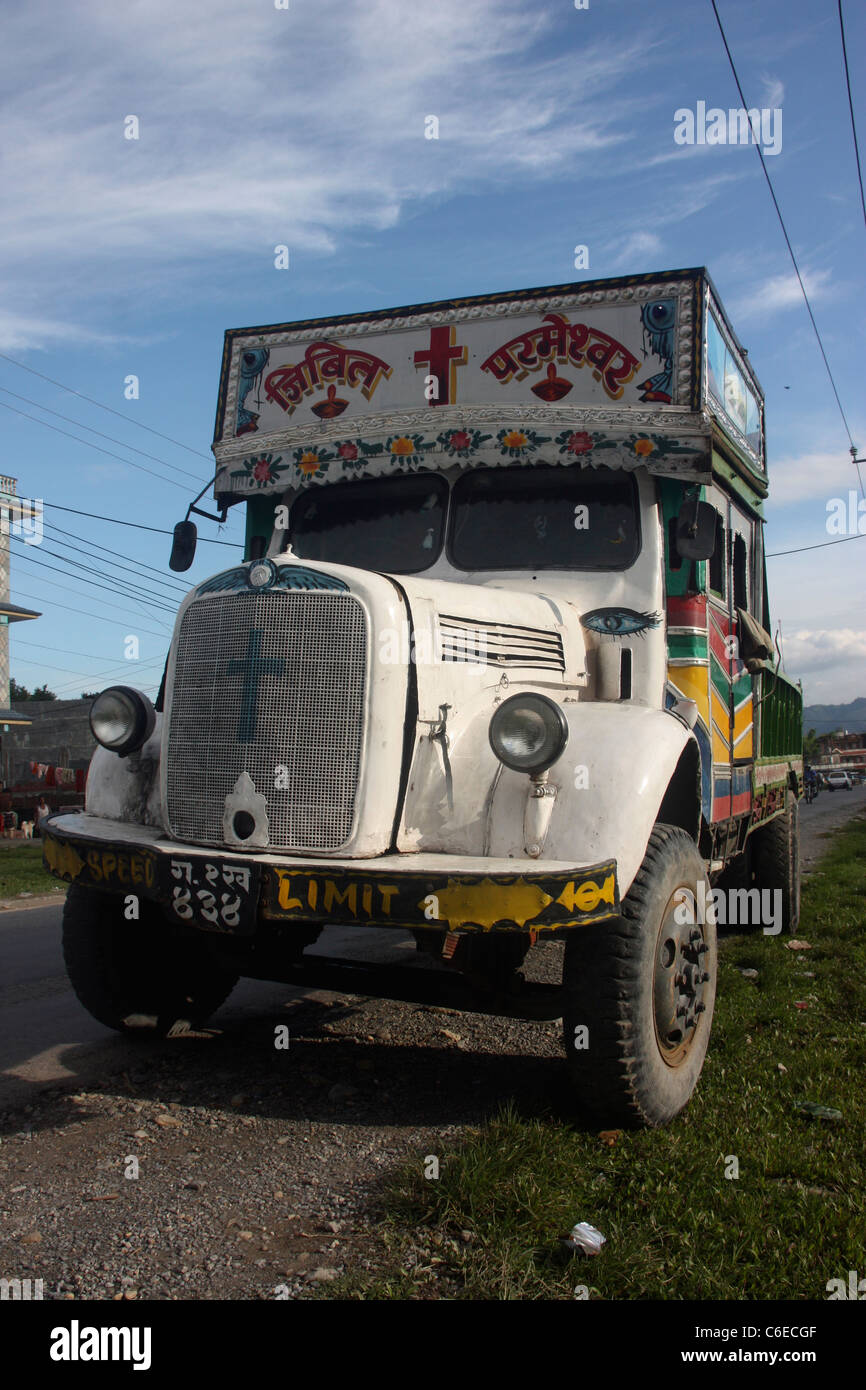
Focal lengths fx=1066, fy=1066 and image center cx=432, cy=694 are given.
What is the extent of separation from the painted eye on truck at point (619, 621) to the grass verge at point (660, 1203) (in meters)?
1.91

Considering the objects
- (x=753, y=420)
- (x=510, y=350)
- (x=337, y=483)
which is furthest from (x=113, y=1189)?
(x=753, y=420)

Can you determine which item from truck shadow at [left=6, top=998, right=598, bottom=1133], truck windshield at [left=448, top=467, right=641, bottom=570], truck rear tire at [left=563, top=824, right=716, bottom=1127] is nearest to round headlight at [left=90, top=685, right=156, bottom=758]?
truck shadow at [left=6, top=998, right=598, bottom=1133]

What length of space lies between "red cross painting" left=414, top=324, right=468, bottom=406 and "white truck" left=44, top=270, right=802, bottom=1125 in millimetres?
17

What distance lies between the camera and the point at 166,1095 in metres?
4.05

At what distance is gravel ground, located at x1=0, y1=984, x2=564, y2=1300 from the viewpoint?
9.02 feet

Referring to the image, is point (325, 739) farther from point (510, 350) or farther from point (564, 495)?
point (510, 350)

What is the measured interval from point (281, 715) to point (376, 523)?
1.89 metres

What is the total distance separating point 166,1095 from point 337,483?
294cm

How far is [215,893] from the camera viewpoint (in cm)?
A: 346

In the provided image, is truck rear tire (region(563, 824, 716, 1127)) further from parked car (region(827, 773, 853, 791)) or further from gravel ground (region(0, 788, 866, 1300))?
parked car (region(827, 773, 853, 791))

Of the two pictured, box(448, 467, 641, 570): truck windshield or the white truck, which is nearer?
the white truck

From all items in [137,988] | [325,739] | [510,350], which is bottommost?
[137,988]

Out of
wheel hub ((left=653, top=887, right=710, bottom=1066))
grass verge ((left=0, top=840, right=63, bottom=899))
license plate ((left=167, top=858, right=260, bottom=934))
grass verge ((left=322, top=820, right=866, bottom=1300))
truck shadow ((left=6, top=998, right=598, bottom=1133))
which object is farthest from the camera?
grass verge ((left=0, top=840, right=63, bottom=899))

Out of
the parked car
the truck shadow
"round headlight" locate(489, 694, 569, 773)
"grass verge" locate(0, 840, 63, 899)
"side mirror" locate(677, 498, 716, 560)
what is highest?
"side mirror" locate(677, 498, 716, 560)
